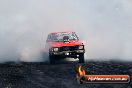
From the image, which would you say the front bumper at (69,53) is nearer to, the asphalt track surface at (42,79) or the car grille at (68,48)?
the car grille at (68,48)

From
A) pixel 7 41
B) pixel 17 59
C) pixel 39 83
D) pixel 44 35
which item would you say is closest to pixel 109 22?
pixel 44 35

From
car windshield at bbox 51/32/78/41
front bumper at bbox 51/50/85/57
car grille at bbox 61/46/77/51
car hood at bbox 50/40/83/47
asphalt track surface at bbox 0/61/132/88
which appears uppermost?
car windshield at bbox 51/32/78/41

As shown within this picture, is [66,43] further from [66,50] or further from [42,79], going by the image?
[42,79]

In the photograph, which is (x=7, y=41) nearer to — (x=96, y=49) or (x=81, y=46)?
(x=96, y=49)

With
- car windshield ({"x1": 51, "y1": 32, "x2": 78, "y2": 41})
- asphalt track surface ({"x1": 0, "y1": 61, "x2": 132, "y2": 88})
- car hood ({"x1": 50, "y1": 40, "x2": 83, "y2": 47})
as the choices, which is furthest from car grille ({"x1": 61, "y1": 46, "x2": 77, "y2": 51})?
asphalt track surface ({"x1": 0, "y1": 61, "x2": 132, "y2": 88})

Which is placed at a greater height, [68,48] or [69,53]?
[68,48]

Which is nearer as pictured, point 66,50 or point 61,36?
point 66,50

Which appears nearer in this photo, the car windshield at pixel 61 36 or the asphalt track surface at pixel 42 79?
the asphalt track surface at pixel 42 79

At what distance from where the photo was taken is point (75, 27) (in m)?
29.5

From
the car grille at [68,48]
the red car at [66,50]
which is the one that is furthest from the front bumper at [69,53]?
the car grille at [68,48]

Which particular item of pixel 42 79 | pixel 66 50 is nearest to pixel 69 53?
pixel 66 50

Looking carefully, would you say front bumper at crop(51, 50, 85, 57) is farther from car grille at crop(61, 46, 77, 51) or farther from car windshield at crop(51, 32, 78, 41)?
car windshield at crop(51, 32, 78, 41)

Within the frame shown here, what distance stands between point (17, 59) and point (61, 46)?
3645 millimetres

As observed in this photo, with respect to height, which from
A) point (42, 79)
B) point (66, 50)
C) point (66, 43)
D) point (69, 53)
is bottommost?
point (42, 79)
